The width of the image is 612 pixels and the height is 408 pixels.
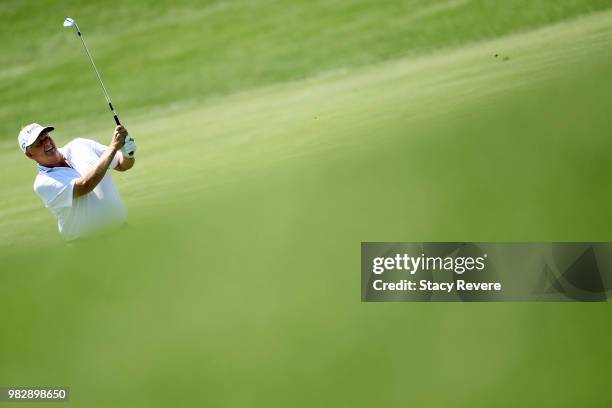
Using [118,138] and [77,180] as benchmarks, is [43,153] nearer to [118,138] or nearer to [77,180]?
[77,180]

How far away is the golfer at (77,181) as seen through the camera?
379 cm

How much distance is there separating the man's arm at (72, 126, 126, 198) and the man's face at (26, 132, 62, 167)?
7.4 inches

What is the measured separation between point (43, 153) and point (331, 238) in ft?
4.44

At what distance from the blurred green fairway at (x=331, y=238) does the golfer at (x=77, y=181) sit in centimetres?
9

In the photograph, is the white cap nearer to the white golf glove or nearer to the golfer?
the golfer

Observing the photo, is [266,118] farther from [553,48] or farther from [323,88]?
[553,48]

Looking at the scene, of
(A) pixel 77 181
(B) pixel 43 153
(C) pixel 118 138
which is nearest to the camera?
(C) pixel 118 138

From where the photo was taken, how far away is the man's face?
3.87 meters

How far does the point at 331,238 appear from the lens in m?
4.08

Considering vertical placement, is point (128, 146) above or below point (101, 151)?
below

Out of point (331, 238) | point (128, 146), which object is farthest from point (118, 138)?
point (331, 238)

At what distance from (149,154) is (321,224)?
0.90 meters

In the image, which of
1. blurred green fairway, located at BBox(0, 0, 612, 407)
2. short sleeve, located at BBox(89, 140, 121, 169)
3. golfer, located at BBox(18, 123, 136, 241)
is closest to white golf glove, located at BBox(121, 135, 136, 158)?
golfer, located at BBox(18, 123, 136, 241)

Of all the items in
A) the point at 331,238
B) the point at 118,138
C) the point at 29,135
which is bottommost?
the point at 331,238
